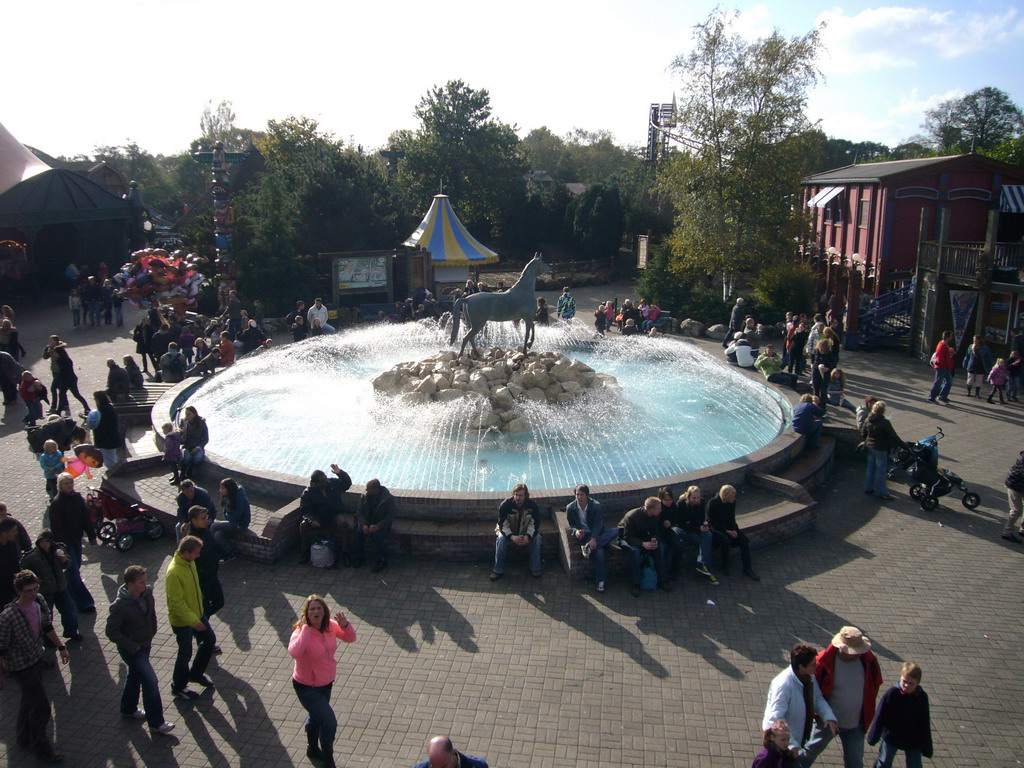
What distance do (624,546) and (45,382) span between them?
591 inches

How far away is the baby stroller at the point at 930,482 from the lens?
10.1m

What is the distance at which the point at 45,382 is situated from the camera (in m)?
17.2

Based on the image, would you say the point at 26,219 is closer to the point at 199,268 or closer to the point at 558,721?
the point at 199,268

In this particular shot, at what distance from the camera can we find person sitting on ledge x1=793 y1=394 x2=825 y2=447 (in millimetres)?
11461

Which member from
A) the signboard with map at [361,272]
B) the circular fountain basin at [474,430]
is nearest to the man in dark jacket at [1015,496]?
the circular fountain basin at [474,430]

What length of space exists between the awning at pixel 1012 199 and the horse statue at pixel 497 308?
721 inches

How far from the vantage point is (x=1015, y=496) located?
910cm

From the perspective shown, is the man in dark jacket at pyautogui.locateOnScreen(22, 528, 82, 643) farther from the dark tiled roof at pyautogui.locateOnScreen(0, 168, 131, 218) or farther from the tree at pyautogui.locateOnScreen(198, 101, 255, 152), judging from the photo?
the tree at pyautogui.locateOnScreen(198, 101, 255, 152)

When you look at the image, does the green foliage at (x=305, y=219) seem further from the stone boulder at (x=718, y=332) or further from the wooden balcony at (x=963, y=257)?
the wooden balcony at (x=963, y=257)

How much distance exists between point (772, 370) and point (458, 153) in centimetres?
2509

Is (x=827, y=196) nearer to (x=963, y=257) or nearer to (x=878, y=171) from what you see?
(x=878, y=171)

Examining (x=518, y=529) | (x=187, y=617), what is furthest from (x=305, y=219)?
(x=187, y=617)

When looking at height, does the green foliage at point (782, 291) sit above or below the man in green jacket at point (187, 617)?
above

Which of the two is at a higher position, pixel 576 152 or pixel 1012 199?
pixel 576 152
